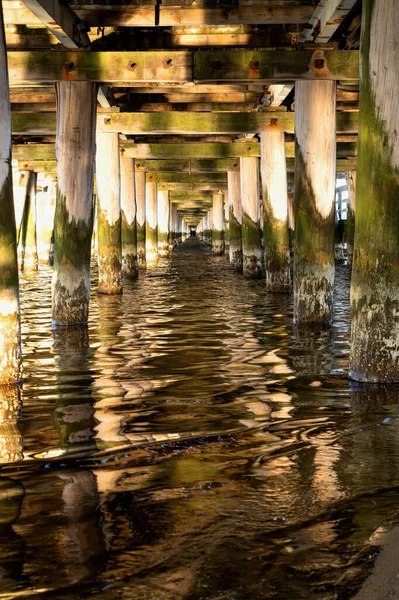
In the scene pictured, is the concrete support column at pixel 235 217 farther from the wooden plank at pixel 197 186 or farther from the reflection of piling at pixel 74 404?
the reflection of piling at pixel 74 404

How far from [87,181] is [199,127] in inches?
166

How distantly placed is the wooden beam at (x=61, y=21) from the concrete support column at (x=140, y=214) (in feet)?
39.4

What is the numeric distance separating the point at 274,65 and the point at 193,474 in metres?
5.95

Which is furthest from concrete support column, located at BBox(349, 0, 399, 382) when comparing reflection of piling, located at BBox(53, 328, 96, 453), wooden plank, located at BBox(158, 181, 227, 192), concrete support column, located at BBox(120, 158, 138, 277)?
wooden plank, located at BBox(158, 181, 227, 192)

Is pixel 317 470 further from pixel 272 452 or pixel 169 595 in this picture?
pixel 169 595

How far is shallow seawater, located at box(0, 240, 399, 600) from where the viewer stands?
2.68 metres

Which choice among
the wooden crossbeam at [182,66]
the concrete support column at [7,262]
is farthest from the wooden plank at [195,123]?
the concrete support column at [7,262]

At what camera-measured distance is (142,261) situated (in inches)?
882

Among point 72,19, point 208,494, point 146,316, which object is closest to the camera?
point 208,494

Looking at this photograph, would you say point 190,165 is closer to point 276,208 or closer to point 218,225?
point 276,208

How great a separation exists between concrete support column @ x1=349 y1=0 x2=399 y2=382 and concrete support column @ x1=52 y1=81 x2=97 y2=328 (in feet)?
12.7

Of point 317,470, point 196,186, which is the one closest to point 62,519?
point 317,470

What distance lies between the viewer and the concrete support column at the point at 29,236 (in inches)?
856

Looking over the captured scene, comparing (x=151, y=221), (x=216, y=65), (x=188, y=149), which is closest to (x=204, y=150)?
(x=188, y=149)
